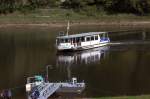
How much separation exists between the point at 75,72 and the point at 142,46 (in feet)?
88.4

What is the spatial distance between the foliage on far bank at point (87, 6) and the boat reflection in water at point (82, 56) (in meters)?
46.2

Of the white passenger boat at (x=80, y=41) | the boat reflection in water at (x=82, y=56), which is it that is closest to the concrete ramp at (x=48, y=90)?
the boat reflection in water at (x=82, y=56)

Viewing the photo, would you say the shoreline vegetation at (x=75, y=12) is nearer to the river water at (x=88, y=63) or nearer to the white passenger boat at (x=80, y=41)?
the river water at (x=88, y=63)

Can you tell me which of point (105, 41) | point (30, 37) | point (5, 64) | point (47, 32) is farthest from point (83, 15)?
point (5, 64)

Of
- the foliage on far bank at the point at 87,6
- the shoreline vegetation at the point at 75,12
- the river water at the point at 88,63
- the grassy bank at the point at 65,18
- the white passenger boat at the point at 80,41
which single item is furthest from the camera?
the foliage on far bank at the point at 87,6

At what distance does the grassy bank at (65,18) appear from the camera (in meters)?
131

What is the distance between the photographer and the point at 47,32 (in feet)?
390

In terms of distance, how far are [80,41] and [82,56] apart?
8706mm

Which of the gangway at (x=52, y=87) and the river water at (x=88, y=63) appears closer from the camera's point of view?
the gangway at (x=52, y=87)

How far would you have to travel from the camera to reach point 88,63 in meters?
75.5

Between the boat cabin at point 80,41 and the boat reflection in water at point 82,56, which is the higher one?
the boat cabin at point 80,41

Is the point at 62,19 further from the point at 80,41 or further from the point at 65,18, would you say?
the point at 80,41

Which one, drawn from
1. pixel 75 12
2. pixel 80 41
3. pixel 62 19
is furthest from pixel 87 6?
pixel 80 41

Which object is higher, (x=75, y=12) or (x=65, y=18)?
(x=75, y=12)
